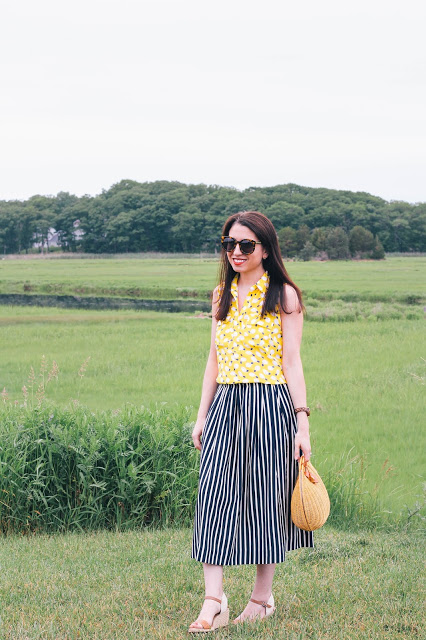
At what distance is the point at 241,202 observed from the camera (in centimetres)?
9412

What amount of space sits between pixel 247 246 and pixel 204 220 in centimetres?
8800

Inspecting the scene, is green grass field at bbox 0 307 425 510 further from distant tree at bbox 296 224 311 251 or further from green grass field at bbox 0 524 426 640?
distant tree at bbox 296 224 311 251

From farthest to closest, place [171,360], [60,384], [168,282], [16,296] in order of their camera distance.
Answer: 1. [168,282]
2. [16,296]
3. [171,360]
4. [60,384]

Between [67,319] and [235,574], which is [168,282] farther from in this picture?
[235,574]

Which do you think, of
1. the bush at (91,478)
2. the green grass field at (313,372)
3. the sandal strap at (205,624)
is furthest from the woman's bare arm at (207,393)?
the green grass field at (313,372)

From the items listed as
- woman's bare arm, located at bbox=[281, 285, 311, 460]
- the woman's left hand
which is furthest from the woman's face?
the woman's left hand

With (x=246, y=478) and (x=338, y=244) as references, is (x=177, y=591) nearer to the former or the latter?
(x=246, y=478)

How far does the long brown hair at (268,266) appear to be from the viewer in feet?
11.2

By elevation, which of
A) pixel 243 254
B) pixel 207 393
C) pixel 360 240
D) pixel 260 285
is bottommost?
pixel 207 393

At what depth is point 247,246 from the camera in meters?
3.43

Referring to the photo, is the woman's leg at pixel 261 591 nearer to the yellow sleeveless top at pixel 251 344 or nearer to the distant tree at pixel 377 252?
the yellow sleeveless top at pixel 251 344

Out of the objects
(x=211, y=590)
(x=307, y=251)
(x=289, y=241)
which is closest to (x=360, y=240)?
(x=307, y=251)

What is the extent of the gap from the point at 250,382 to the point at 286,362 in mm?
194

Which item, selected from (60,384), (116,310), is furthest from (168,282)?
(60,384)
